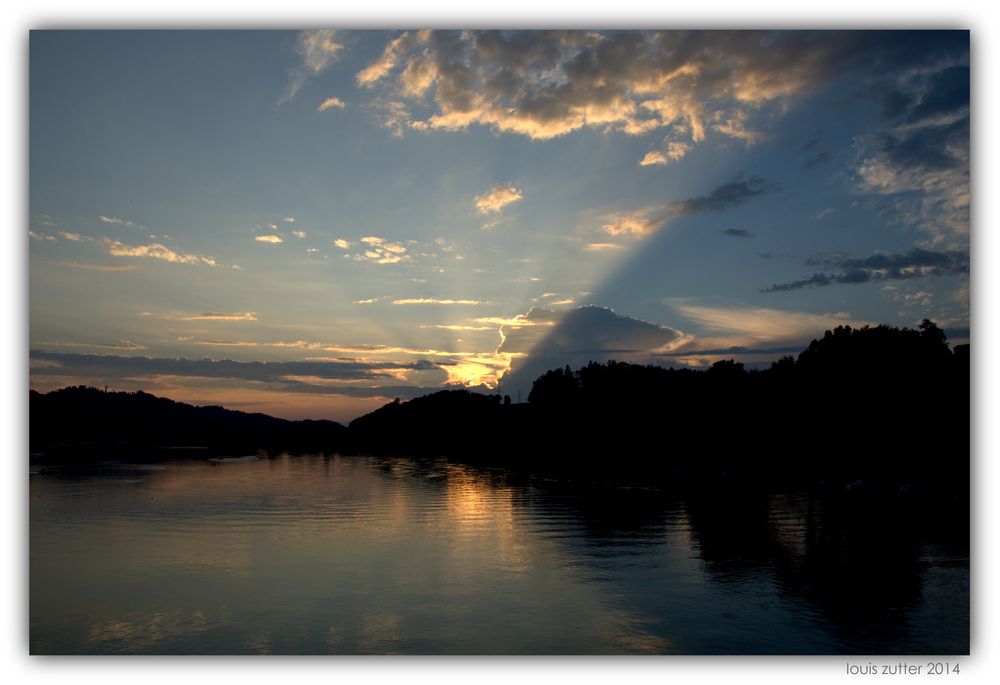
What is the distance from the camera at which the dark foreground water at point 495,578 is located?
460 inches

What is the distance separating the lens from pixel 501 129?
51.0 ft

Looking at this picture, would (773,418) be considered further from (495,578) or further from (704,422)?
(495,578)

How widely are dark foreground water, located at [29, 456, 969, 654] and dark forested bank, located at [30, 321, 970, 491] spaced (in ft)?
12.0

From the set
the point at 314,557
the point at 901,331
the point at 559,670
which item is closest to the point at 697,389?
the point at 901,331

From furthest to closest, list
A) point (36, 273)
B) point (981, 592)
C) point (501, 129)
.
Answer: point (501, 129), point (36, 273), point (981, 592)

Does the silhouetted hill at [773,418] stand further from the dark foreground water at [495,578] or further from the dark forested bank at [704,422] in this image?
the dark foreground water at [495,578]

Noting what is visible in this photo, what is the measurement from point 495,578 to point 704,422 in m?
44.3

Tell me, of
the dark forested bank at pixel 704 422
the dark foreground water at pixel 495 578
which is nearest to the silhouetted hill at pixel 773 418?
the dark forested bank at pixel 704 422

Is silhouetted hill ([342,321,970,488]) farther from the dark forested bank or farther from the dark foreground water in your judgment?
the dark foreground water

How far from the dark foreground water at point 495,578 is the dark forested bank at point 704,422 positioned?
144 inches

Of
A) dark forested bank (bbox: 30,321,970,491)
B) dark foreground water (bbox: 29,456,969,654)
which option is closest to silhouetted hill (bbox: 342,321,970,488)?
dark forested bank (bbox: 30,321,970,491)

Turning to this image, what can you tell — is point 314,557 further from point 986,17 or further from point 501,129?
point 986,17

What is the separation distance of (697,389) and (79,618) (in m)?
54.2

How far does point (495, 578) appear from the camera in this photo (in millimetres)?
15672
